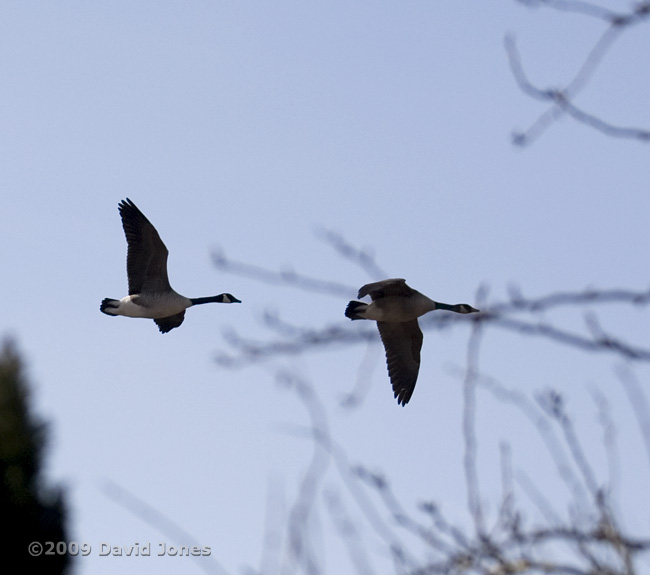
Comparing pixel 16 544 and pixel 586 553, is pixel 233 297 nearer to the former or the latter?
pixel 16 544

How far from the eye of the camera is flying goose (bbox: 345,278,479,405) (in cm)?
999

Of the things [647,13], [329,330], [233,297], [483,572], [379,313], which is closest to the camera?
A: [647,13]

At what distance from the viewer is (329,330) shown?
117 inches

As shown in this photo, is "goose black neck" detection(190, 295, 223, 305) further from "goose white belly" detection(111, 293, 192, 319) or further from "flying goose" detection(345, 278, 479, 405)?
"flying goose" detection(345, 278, 479, 405)

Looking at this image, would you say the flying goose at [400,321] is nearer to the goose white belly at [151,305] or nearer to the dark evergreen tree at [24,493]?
the goose white belly at [151,305]

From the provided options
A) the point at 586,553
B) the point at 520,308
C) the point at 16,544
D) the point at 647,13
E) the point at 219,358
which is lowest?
the point at 16,544

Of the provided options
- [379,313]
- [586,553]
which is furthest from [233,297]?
[586,553]

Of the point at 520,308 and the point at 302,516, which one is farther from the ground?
the point at 520,308

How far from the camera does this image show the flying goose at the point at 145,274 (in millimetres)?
10570

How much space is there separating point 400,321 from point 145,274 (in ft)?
8.42

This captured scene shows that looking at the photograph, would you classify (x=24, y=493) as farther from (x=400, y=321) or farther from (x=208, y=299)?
(x=400, y=321)

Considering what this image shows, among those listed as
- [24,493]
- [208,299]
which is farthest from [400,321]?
[24,493]

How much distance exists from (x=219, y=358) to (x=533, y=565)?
1.09m

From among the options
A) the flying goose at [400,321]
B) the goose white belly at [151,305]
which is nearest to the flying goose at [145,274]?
the goose white belly at [151,305]
